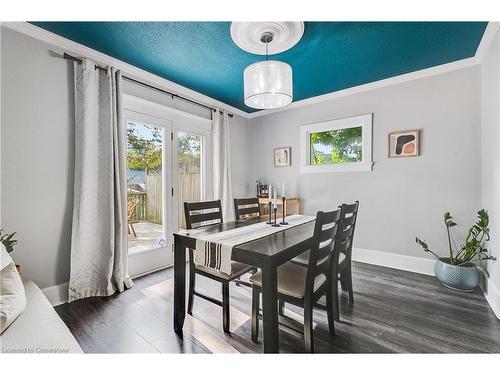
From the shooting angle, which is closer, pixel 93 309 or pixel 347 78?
pixel 93 309

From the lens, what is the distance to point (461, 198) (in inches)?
99.3

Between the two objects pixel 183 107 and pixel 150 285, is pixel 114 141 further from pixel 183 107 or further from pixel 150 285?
pixel 150 285

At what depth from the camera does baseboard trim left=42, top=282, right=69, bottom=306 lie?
200 cm

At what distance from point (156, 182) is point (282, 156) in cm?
205

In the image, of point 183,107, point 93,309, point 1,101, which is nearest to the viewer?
point 1,101

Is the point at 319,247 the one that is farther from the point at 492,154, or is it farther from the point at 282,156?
the point at 282,156

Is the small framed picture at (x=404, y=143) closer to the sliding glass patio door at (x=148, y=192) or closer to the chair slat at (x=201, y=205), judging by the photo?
the chair slat at (x=201, y=205)

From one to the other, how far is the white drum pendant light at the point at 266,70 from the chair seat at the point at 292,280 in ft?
4.43

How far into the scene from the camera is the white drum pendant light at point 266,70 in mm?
1743

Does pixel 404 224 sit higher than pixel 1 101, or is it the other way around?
pixel 1 101

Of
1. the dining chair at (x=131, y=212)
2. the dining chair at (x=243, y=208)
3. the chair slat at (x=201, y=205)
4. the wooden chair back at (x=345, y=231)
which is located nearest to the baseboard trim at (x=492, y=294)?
the wooden chair back at (x=345, y=231)
